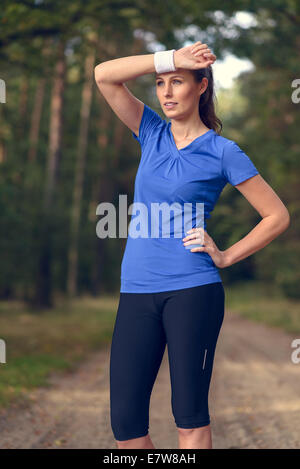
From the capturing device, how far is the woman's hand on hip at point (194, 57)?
3070 millimetres

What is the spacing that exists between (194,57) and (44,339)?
12508 millimetres

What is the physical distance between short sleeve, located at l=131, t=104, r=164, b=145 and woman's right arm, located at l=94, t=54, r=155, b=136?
0.02 meters

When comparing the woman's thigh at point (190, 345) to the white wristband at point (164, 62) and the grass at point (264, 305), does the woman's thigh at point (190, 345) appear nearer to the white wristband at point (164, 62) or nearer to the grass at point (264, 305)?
the white wristband at point (164, 62)

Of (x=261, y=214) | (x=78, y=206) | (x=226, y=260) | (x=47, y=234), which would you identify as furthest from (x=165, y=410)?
(x=78, y=206)

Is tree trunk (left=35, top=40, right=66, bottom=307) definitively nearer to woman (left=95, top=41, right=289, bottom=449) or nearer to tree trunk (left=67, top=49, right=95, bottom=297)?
tree trunk (left=67, top=49, right=95, bottom=297)

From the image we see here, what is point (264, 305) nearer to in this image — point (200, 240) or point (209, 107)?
point (209, 107)

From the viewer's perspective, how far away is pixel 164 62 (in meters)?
3.11

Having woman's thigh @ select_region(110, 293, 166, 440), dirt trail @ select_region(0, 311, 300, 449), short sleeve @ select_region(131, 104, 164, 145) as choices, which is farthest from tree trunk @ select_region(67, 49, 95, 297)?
woman's thigh @ select_region(110, 293, 166, 440)

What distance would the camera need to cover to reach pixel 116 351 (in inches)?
121

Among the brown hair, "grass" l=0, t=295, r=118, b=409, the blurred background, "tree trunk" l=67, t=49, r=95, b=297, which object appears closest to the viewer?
the brown hair

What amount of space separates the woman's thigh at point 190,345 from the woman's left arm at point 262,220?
0.74 feet

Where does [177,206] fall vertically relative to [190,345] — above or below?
above

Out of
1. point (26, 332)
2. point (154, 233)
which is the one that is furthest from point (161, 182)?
point (26, 332)

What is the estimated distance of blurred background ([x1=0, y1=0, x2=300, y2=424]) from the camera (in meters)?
13.1
